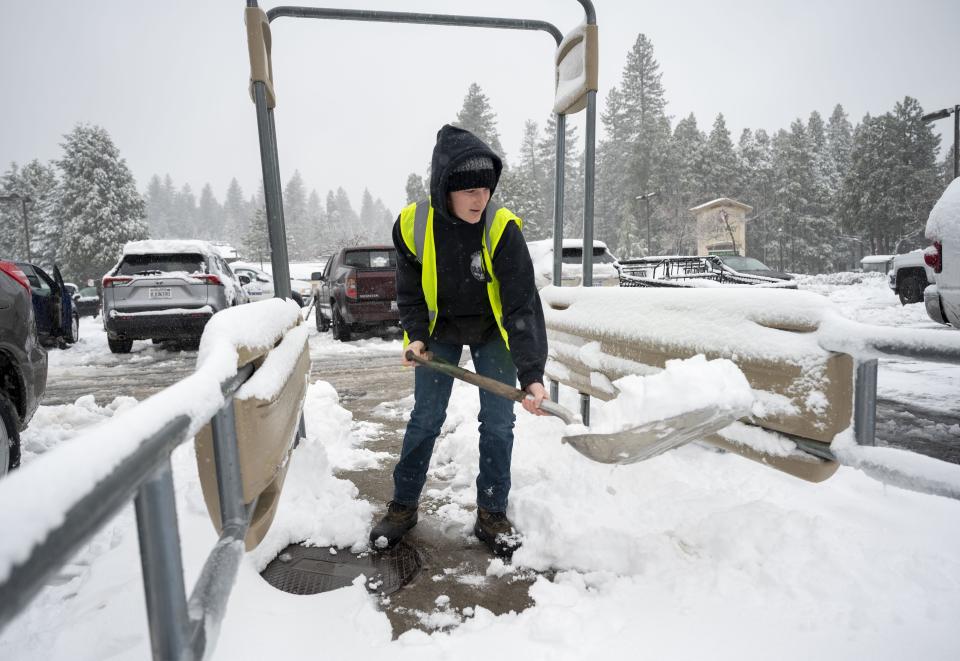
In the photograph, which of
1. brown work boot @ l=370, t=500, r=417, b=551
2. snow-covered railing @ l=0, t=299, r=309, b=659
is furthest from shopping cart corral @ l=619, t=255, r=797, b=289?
snow-covered railing @ l=0, t=299, r=309, b=659

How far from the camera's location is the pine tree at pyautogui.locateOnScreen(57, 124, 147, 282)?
3625 centimetres

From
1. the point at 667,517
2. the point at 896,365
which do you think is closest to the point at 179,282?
the point at 667,517

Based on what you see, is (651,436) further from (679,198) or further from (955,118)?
(679,198)

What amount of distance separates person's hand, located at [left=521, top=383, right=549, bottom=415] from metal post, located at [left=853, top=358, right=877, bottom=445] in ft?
3.49

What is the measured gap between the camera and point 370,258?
9883 mm

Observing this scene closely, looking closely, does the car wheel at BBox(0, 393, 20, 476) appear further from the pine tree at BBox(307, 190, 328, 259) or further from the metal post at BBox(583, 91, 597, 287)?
the pine tree at BBox(307, 190, 328, 259)

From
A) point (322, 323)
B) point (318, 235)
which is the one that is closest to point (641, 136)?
point (322, 323)

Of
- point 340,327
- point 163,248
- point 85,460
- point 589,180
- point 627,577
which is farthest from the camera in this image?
point 340,327

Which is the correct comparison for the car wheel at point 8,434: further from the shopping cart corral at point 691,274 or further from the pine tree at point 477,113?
the pine tree at point 477,113

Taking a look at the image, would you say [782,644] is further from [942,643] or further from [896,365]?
[896,365]

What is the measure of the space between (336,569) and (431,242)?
1479 mm

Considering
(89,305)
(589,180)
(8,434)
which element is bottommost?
(89,305)

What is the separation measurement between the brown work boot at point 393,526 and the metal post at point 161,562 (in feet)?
5.20

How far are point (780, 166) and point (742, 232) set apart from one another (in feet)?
43.3
